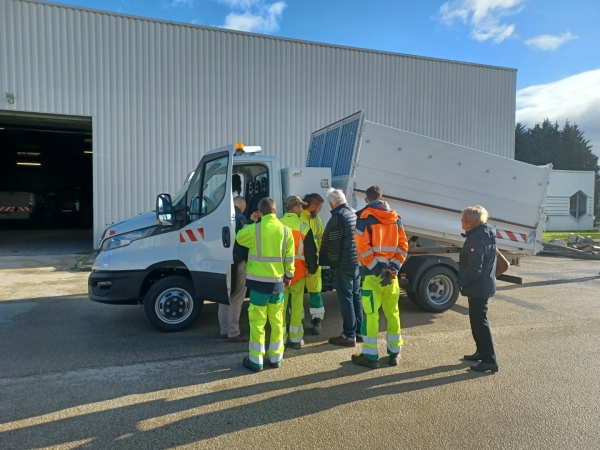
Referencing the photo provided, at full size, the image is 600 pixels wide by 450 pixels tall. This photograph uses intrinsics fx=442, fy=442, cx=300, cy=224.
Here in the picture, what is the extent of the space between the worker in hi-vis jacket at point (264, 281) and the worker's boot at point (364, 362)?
84 centimetres

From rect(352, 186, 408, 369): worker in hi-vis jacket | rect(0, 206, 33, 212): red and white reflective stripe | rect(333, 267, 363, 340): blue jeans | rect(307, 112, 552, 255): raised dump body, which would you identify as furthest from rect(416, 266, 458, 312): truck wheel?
rect(0, 206, 33, 212): red and white reflective stripe

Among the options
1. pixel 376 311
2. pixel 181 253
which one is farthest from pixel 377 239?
pixel 181 253

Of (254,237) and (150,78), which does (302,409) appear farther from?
(150,78)

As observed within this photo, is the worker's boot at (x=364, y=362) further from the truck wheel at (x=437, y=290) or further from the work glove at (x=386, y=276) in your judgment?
the truck wheel at (x=437, y=290)

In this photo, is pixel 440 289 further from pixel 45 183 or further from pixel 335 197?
pixel 45 183

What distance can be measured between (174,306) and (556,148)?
244ft

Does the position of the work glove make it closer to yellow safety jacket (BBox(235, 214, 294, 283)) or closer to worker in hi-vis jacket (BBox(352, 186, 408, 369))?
worker in hi-vis jacket (BBox(352, 186, 408, 369))

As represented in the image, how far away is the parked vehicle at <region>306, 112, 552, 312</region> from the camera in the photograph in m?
6.65

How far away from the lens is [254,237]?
479cm

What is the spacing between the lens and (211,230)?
5879 mm

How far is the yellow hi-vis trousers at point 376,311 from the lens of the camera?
16.0 ft

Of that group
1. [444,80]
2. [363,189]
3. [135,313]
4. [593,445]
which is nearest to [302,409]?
[593,445]

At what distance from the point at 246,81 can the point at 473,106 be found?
949 centimetres

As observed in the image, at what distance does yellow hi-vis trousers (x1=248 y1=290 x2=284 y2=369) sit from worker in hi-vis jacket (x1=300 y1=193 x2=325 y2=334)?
1.10 metres
